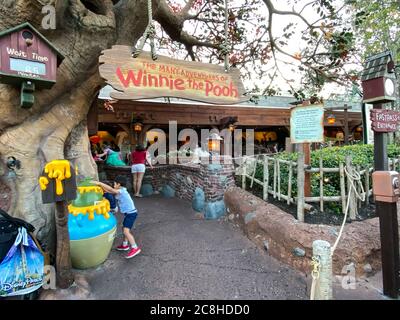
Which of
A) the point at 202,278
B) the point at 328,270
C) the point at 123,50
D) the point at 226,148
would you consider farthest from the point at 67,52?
the point at 226,148

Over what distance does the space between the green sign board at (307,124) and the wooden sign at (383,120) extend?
86cm

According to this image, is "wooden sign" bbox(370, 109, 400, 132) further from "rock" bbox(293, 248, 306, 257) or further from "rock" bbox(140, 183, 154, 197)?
"rock" bbox(140, 183, 154, 197)

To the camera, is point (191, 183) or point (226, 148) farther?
point (226, 148)

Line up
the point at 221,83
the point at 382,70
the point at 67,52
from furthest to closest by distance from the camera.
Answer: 1. the point at 67,52
2. the point at 221,83
3. the point at 382,70

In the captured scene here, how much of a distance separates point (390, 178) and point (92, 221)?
3882mm

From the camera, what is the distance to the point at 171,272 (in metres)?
3.52

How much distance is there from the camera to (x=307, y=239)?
11.4 feet

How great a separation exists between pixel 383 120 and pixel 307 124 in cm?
114

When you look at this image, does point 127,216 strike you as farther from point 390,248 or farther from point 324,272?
point 390,248

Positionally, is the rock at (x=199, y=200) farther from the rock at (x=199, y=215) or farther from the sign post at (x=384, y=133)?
the sign post at (x=384, y=133)

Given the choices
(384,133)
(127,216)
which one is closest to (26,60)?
(127,216)

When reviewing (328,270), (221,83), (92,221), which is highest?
(221,83)

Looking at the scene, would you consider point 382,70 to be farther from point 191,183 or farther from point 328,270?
point 191,183

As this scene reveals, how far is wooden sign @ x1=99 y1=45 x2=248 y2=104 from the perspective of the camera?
8.36 ft
